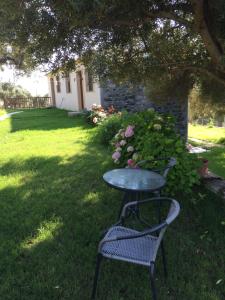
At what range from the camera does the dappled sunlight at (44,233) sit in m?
3.68

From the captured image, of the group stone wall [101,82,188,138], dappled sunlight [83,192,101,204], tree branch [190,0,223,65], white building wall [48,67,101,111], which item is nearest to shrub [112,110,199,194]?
dappled sunlight [83,192,101,204]

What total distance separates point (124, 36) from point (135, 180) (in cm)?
212

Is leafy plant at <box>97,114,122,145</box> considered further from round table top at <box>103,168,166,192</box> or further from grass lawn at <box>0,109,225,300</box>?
round table top at <box>103,168,166,192</box>

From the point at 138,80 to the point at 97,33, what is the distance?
1.05 m

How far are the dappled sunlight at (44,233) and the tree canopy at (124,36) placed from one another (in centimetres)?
193

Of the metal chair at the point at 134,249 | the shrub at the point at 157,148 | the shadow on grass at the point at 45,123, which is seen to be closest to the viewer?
the metal chair at the point at 134,249

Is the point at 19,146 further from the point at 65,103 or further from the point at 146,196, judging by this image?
the point at 65,103

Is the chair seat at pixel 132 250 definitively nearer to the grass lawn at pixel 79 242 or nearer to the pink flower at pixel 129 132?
the grass lawn at pixel 79 242

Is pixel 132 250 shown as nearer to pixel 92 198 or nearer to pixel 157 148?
pixel 92 198

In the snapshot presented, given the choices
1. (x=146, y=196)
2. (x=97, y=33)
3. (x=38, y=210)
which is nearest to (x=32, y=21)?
(x=97, y=33)

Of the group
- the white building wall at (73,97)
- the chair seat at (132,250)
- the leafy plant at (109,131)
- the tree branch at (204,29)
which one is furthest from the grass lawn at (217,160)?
the white building wall at (73,97)

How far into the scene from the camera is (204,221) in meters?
4.20

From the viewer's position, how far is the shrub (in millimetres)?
4711

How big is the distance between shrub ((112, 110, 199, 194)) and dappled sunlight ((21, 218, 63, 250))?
1.37 m
